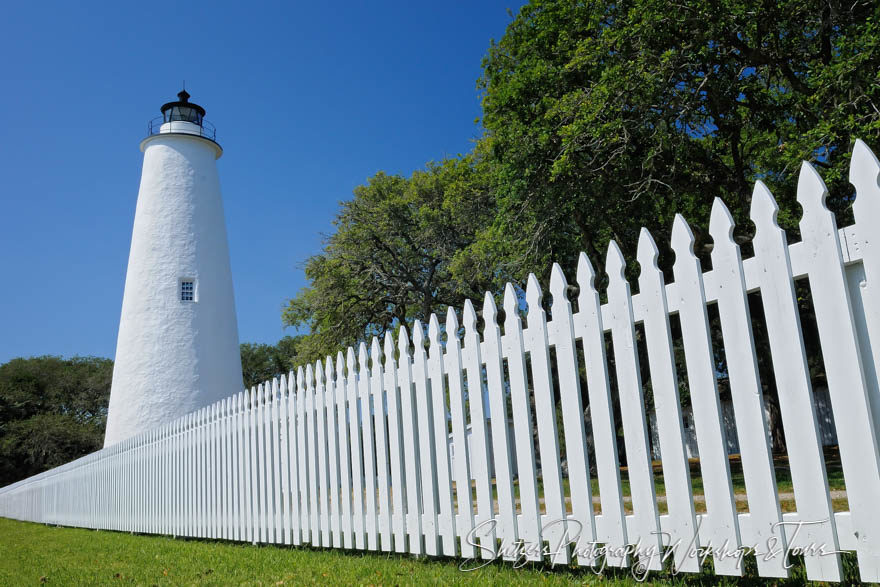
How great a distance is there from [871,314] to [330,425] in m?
4.53

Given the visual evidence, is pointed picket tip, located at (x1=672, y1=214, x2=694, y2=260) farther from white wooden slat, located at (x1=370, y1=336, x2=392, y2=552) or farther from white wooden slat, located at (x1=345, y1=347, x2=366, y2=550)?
white wooden slat, located at (x1=345, y1=347, x2=366, y2=550)

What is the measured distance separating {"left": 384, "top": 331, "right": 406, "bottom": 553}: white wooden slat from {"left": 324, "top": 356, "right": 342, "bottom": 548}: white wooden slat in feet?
2.76

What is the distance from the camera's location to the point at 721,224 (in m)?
3.27

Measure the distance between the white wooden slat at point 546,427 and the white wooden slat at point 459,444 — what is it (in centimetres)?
62

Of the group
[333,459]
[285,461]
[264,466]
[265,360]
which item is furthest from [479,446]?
[265,360]

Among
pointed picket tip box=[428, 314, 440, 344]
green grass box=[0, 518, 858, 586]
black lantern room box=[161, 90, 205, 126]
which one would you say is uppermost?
black lantern room box=[161, 90, 205, 126]

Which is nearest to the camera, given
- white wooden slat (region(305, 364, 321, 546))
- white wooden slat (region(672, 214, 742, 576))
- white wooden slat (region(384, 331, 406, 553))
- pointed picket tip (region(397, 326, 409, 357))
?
white wooden slat (region(672, 214, 742, 576))

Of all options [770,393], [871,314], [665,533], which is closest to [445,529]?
[665,533]

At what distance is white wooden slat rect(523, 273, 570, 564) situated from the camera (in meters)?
3.90

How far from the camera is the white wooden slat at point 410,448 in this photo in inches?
197

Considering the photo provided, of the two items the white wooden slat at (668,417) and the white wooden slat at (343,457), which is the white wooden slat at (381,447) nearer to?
the white wooden slat at (343,457)

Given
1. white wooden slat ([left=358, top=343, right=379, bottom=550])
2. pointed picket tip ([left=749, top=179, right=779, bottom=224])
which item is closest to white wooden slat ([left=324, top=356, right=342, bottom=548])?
white wooden slat ([left=358, top=343, right=379, bottom=550])

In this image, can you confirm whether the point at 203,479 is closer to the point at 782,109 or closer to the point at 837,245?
the point at 837,245

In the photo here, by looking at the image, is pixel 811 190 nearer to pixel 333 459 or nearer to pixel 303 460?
pixel 333 459
